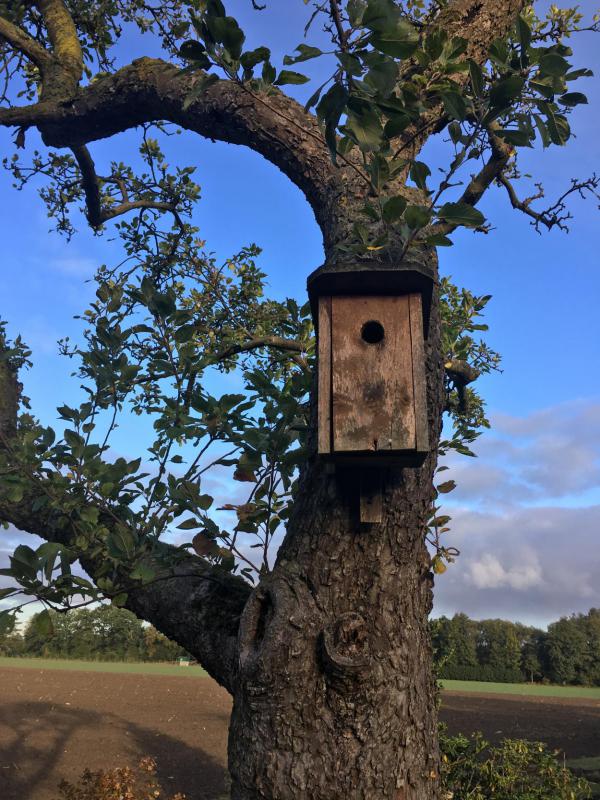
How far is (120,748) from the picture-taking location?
479 inches

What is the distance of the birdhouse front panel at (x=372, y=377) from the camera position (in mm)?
2982

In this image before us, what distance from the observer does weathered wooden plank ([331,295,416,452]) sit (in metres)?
2.99

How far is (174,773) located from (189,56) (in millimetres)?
11802

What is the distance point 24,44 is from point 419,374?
559cm

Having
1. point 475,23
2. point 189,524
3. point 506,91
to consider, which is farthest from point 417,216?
point 475,23

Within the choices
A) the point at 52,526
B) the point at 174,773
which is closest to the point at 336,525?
the point at 52,526

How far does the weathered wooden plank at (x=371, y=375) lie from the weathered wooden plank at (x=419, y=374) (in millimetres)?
22

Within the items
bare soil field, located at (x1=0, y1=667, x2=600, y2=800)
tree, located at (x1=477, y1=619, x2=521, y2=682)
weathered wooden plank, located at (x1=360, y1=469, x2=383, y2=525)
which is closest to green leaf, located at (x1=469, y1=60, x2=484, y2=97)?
weathered wooden plank, located at (x1=360, y1=469, x2=383, y2=525)

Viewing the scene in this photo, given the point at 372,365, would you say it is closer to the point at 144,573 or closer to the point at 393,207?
the point at 393,207

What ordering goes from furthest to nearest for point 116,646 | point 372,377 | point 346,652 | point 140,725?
point 116,646 < point 140,725 < point 372,377 < point 346,652

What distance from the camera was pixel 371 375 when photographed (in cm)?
314

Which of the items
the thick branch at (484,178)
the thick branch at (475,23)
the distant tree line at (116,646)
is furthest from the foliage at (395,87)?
the distant tree line at (116,646)

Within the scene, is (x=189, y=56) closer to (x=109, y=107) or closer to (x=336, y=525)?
(x=336, y=525)

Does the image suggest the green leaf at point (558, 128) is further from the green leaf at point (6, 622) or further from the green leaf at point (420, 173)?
the green leaf at point (6, 622)
